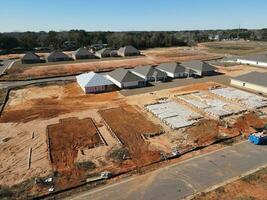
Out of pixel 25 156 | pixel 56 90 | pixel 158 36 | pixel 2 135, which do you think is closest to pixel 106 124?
pixel 25 156

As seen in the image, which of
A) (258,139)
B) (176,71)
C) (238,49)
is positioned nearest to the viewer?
(258,139)

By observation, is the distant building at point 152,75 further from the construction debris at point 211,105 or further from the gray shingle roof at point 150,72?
the construction debris at point 211,105

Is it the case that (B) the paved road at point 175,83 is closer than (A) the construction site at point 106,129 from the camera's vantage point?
No

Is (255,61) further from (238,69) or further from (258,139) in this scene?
(258,139)

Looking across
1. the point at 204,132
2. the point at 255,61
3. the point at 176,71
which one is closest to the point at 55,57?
the point at 176,71

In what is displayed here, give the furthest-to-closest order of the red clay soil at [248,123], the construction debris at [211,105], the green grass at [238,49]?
1. the green grass at [238,49]
2. the construction debris at [211,105]
3. the red clay soil at [248,123]

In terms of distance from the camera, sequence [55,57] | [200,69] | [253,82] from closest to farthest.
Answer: [253,82] → [200,69] → [55,57]

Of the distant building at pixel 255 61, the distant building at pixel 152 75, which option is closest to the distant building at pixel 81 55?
the distant building at pixel 152 75

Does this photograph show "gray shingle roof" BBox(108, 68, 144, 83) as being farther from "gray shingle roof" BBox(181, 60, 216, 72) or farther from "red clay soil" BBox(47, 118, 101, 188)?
"red clay soil" BBox(47, 118, 101, 188)
